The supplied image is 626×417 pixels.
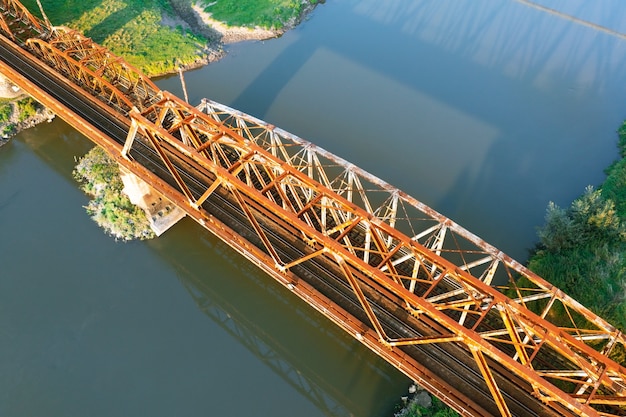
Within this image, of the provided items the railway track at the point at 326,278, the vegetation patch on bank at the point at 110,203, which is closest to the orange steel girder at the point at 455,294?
the railway track at the point at 326,278

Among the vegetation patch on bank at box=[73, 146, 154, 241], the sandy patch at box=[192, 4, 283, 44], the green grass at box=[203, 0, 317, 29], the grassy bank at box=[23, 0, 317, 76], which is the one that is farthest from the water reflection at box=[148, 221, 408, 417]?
the green grass at box=[203, 0, 317, 29]

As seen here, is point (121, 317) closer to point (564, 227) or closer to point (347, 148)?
point (347, 148)

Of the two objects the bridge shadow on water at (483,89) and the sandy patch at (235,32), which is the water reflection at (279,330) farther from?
the sandy patch at (235,32)

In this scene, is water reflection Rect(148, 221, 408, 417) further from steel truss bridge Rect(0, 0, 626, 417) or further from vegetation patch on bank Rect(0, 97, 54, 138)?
vegetation patch on bank Rect(0, 97, 54, 138)

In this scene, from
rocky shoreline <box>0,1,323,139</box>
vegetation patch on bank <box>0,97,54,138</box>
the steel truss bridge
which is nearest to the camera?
the steel truss bridge

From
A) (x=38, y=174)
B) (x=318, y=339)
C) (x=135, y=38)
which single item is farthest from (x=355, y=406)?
(x=135, y=38)

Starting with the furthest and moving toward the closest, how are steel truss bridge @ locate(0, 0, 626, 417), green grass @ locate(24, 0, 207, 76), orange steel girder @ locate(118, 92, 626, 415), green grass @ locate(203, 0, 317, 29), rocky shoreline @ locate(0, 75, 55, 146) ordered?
green grass @ locate(203, 0, 317, 29)
green grass @ locate(24, 0, 207, 76)
rocky shoreline @ locate(0, 75, 55, 146)
steel truss bridge @ locate(0, 0, 626, 417)
orange steel girder @ locate(118, 92, 626, 415)
